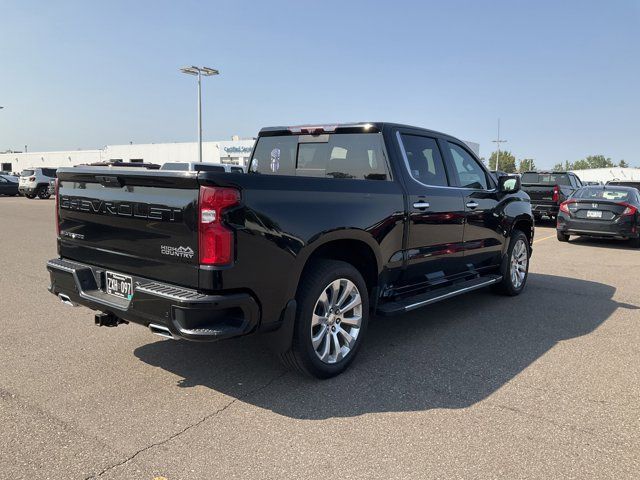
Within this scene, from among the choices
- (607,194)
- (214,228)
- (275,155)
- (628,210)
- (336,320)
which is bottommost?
(336,320)

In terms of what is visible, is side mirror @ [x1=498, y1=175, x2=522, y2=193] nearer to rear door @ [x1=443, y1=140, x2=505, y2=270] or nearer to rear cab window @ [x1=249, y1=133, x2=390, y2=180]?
rear door @ [x1=443, y1=140, x2=505, y2=270]

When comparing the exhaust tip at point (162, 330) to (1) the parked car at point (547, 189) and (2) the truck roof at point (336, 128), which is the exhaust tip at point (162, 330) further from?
(1) the parked car at point (547, 189)

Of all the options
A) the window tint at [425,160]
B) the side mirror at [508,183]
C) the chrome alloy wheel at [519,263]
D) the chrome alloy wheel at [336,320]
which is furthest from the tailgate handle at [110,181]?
the chrome alloy wheel at [519,263]

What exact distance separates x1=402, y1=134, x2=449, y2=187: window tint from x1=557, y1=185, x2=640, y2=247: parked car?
326 inches

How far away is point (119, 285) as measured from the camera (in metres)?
3.52

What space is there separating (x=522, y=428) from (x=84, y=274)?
3.15 m

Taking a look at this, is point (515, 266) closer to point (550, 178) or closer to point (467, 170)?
point (467, 170)

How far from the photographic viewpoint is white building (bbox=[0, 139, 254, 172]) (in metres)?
50.7

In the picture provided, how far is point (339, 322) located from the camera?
3904 millimetres

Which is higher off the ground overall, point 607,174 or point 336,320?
point 607,174

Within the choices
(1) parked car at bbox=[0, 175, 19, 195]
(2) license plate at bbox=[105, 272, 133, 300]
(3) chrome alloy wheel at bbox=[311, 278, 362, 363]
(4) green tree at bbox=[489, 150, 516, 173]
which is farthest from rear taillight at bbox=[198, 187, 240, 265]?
(4) green tree at bbox=[489, 150, 516, 173]

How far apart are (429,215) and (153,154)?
57610mm

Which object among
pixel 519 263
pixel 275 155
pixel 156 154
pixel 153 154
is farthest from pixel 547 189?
pixel 153 154

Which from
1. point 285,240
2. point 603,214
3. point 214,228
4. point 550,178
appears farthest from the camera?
point 550,178
